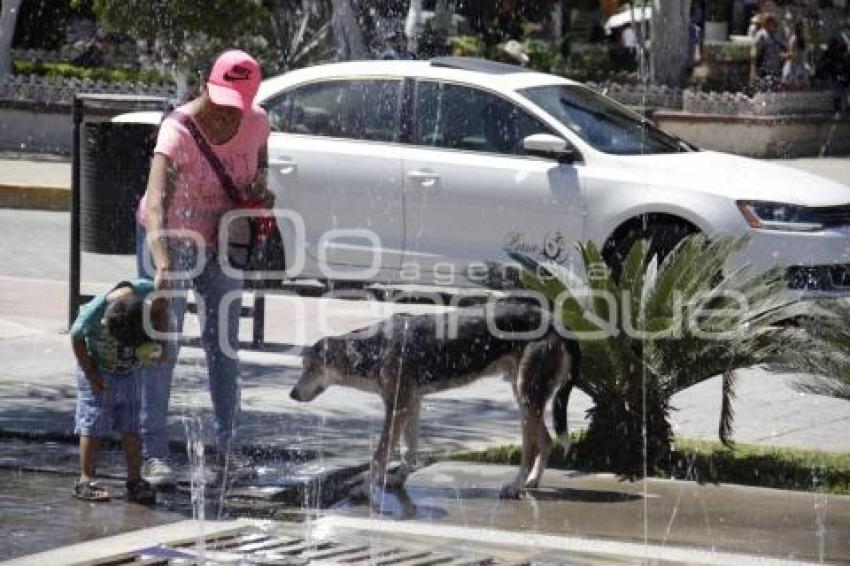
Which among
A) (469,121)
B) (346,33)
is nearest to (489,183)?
(469,121)

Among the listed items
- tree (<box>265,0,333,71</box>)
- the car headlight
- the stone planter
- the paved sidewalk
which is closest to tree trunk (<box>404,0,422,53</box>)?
tree (<box>265,0,333,71</box>)

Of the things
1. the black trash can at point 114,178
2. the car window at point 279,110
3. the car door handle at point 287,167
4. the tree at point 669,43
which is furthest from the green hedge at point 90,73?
the black trash can at point 114,178

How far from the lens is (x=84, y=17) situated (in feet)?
108

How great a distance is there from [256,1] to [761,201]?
13.2 meters

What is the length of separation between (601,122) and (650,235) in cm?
97

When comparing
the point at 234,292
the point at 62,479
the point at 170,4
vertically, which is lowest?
the point at 62,479

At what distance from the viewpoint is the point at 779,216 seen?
11852 millimetres

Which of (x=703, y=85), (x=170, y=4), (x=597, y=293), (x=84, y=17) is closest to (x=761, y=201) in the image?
(x=597, y=293)

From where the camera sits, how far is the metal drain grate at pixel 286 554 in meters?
6.46

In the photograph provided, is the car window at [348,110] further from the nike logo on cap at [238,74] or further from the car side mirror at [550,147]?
the nike logo on cap at [238,74]

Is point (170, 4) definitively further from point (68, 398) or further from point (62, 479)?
point (62, 479)

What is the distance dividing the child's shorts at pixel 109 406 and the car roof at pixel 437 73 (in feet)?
17.9

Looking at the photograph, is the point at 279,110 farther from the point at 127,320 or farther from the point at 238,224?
the point at 127,320

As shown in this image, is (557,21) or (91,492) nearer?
(91,492)
